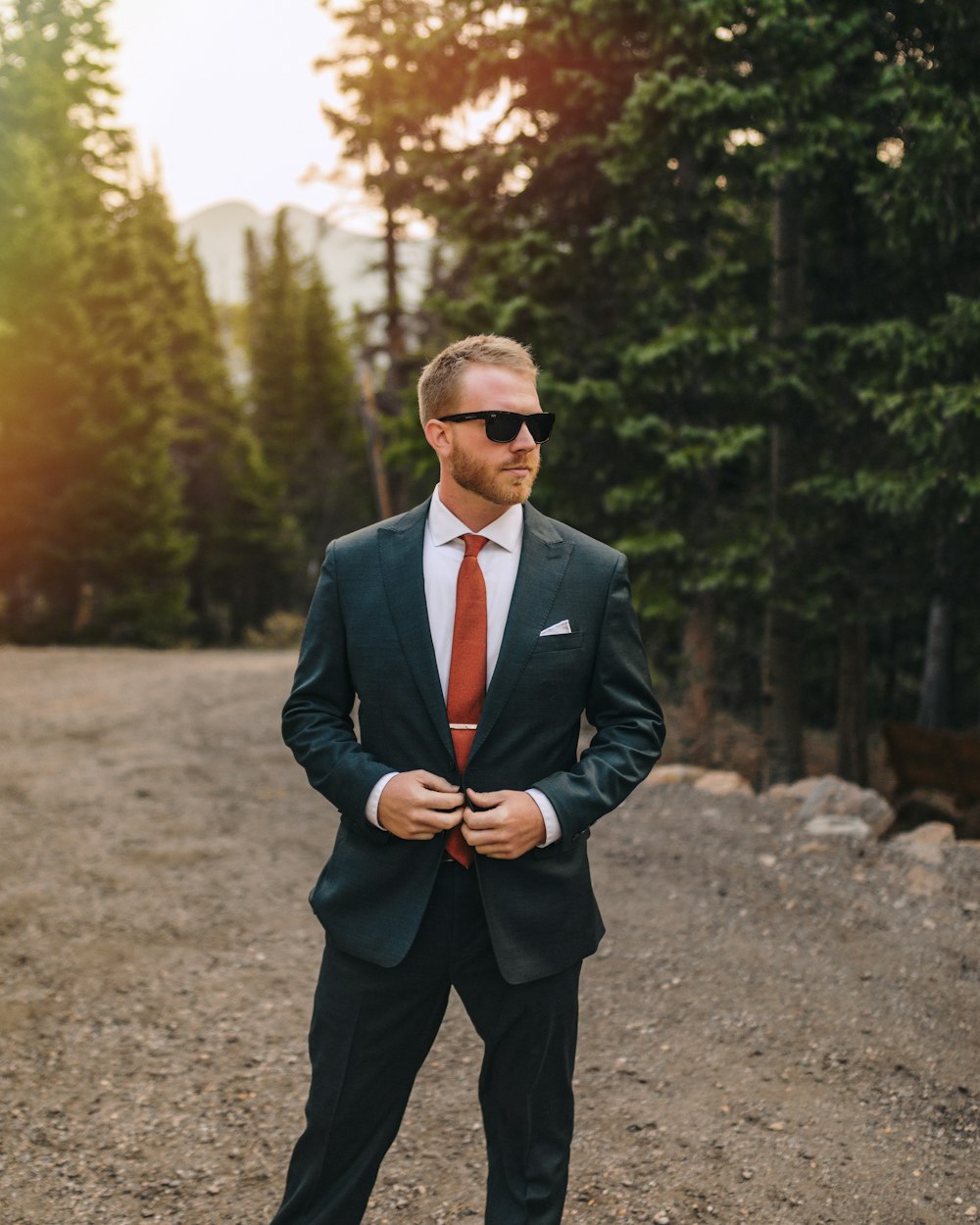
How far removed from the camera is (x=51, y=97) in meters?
24.3

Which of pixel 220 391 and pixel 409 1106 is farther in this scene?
pixel 220 391

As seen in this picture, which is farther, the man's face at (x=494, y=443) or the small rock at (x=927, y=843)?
the small rock at (x=927, y=843)

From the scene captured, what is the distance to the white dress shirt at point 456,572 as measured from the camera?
241 centimetres

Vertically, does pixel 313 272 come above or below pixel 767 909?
above

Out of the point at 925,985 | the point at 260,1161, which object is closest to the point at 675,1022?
the point at 925,985

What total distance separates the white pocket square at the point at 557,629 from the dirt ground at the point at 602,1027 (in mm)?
2107

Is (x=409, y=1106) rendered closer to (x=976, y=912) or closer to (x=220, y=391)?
(x=976, y=912)

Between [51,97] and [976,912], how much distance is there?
2739 cm

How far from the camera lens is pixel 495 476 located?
2320mm

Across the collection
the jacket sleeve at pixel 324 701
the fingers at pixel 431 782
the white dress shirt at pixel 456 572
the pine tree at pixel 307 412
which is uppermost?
the pine tree at pixel 307 412

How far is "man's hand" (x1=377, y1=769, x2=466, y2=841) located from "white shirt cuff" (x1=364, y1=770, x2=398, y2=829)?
0.02 m

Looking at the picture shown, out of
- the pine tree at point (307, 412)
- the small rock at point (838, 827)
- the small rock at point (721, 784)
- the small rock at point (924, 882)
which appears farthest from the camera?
the pine tree at point (307, 412)

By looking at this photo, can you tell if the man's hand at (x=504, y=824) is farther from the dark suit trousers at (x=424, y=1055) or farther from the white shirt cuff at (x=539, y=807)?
the dark suit trousers at (x=424, y=1055)

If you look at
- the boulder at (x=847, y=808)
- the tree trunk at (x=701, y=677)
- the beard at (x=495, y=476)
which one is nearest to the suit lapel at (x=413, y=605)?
the beard at (x=495, y=476)
